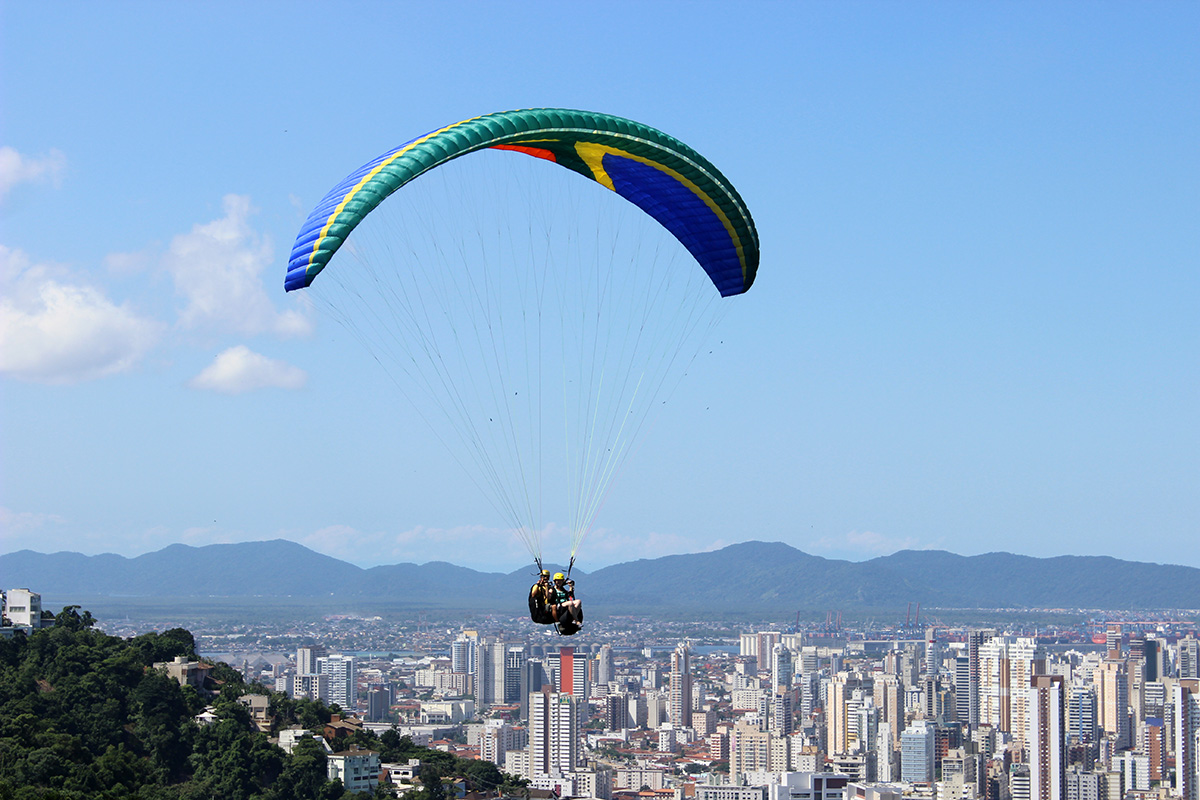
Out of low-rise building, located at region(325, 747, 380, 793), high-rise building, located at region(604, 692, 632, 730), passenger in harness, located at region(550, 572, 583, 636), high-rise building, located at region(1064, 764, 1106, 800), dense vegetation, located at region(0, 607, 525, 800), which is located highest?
passenger in harness, located at region(550, 572, 583, 636)

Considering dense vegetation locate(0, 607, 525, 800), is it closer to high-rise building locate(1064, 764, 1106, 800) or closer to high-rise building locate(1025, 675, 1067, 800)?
high-rise building locate(1025, 675, 1067, 800)

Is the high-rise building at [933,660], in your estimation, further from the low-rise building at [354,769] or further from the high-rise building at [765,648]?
the low-rise building at [354,769]

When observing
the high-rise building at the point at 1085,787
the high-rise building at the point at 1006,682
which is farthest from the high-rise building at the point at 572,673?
the high-rise building at the point at 1085,787

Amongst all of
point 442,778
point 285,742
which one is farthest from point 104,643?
point 442,778

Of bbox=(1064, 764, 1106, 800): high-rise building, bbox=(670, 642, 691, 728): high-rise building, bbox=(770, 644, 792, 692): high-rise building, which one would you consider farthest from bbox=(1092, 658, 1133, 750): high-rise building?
bbox=(770, 644, 792, 692): high-rise building

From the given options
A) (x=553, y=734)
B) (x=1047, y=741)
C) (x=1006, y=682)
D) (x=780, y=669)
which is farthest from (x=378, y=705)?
(x=780, y=669)

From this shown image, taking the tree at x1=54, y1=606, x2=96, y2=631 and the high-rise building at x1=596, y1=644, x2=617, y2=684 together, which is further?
the high-rise building at x1=596, y1=644, x2=617, y2=684

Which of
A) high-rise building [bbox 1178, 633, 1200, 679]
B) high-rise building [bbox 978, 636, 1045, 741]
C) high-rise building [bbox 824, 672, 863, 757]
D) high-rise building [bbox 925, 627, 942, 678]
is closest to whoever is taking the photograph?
high-rise building [bbox 978, 636, 1045, 741]

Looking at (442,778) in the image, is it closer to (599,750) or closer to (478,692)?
(599,750)
